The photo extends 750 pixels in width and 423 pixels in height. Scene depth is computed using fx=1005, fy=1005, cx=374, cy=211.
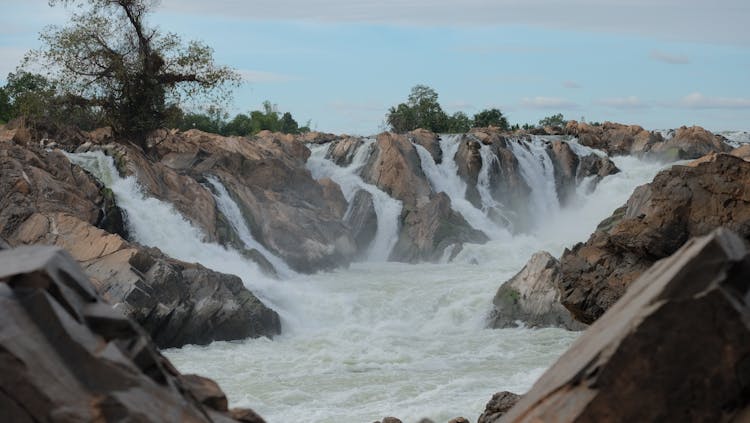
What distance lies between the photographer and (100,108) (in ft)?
107

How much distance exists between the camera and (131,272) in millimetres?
20812

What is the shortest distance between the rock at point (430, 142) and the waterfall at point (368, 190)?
2.09 m

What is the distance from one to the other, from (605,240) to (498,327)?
6.49m

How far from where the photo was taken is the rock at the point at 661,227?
14812 millimetres

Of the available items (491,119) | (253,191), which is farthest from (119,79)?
(491,119)

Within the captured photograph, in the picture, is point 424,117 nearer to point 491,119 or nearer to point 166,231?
point 491,119

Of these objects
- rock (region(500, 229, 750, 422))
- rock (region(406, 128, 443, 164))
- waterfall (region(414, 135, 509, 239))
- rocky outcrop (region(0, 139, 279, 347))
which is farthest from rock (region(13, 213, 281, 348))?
rock (region(406, 128, 443, 164))

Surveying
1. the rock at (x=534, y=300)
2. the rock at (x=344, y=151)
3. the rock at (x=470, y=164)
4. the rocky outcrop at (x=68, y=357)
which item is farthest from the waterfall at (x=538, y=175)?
the rocky outcrop at (x=68, y=357)

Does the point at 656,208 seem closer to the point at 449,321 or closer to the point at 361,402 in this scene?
the point at 361,402

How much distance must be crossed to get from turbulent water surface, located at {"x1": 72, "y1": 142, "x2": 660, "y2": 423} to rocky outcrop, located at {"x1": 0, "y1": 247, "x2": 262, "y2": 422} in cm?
917

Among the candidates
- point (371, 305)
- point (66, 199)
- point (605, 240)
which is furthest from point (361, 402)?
point (66, 199)

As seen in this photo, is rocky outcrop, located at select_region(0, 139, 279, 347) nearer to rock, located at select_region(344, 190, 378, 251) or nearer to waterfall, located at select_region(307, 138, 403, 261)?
rock, located at select_region(344, 190, 378, 251)

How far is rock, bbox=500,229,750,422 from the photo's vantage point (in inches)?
207

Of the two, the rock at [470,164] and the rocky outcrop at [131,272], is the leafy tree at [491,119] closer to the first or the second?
the rock at [470,164]
